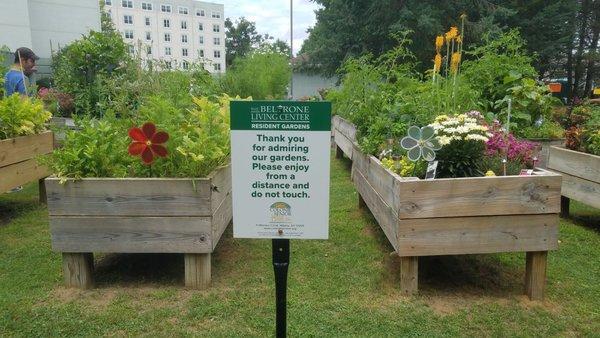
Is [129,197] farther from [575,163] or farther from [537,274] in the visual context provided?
[575,163]

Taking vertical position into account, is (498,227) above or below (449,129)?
below

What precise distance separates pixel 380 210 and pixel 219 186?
4.06 feet

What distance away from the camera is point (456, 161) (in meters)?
3.15

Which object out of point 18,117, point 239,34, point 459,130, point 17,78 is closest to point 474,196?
point 459,130

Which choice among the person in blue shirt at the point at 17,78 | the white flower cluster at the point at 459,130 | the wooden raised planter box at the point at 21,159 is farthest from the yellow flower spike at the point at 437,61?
the person in blue shirt at the point at 17,78

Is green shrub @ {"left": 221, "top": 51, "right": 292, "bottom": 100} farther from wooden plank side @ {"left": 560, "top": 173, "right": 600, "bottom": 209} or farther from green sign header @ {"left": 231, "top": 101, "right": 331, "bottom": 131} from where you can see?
green sign header @ {"left": 231, "top": 101, "right": 331, "bottom": 131}

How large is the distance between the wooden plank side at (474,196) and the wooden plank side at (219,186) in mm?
1246

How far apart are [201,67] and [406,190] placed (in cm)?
550

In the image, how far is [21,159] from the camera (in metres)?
4.79

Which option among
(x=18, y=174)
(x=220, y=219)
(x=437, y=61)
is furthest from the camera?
(x=18, y=174)

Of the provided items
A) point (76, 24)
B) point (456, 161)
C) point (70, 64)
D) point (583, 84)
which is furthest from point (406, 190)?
point (76, 24)

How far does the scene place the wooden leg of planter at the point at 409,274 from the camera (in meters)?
3.04

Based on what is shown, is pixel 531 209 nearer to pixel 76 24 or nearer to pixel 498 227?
pixel 498 227

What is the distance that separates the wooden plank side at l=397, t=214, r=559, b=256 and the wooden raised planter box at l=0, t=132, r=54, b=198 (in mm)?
3361
